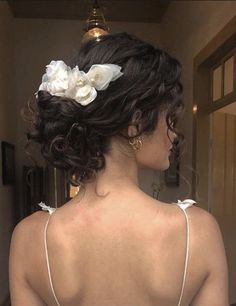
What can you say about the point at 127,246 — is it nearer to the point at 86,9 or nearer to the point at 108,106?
the point at 108,106

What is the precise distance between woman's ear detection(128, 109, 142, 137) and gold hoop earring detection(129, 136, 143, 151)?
0.01 meters

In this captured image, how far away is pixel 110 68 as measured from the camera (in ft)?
2.43

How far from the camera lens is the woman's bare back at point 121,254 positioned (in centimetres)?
80

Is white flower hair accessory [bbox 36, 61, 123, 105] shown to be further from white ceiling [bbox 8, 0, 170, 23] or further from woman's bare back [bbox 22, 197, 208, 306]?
white ceiling [bbox 8, 0, 170, 23]

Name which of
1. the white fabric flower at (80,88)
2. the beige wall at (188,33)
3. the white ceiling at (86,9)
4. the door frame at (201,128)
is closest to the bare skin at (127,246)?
the white fabric flower at (80,88)

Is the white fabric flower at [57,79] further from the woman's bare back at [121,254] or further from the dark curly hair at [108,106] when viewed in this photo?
the woman's bare back at [121,254]

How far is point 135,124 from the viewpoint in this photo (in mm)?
779

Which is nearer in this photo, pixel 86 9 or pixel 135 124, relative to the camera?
pixel 135 124

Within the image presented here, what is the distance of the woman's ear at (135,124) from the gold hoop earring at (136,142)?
0.01 m

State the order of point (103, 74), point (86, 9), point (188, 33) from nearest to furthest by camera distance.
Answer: point (103, 74), point (188, 33), point (86, 9)

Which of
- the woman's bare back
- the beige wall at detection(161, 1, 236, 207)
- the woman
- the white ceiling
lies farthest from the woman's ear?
the white ceiling

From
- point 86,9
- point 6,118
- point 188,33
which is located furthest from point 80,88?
point 86,9

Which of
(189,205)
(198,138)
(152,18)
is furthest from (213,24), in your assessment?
(189,205)

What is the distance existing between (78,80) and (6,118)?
4.07 metres
